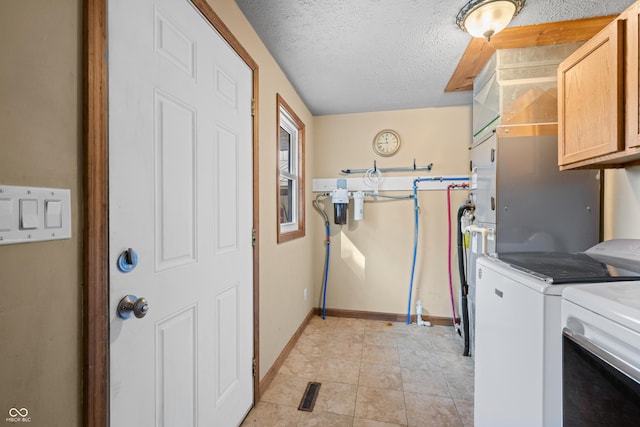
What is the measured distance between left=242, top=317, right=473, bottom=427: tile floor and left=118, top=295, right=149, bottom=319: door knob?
117 centimetres

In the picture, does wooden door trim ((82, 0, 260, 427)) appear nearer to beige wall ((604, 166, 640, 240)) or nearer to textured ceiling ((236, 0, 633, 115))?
textured ceiling ((236, 0, 633, 115))

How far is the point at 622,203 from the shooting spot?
163cm

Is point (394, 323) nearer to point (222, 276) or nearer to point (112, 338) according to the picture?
point (222, 276)

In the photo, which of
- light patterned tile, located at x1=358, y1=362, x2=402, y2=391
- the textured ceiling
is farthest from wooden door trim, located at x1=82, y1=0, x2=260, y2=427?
light patterned tile, located at x1=358, y1=362, x2=402, y2=391

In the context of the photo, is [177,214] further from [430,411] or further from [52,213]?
[430,411]

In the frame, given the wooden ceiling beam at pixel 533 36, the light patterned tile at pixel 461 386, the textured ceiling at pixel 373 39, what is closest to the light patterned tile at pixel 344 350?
the light patterned tile at pixel 461 386

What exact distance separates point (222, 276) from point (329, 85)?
6.42ft

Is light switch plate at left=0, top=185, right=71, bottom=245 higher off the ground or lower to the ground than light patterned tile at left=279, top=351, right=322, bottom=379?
higher

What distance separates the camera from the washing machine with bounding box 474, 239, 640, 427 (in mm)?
888

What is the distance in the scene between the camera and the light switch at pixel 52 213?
0.62m

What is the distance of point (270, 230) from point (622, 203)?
7.35 feet

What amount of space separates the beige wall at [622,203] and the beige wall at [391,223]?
1.25 meters

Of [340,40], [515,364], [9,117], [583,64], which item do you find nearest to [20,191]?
[9,117]

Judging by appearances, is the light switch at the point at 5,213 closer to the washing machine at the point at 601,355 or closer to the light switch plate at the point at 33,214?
the light switch plate at the point at 33,214
